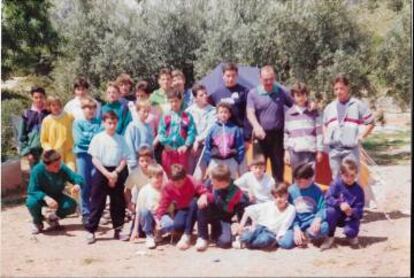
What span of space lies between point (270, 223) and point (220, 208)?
16.5 inches

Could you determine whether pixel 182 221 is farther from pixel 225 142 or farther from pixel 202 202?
pixel 225 142

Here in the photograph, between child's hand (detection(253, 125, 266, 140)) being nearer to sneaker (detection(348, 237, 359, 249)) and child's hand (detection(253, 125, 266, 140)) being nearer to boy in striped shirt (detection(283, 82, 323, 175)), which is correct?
boy in striped shirt (detection(283, 82, 323, 175))

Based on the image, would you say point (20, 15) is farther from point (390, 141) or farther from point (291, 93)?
point (390, 141)

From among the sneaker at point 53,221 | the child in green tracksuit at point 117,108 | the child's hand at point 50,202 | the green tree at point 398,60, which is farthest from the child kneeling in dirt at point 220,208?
the green tree at point 398,60

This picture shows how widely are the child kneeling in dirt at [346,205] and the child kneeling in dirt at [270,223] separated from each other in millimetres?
303

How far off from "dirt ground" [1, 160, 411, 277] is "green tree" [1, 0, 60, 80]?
2.39 m

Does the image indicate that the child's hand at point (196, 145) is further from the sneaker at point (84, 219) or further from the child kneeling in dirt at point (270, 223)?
the sneaker at point (84, 219)

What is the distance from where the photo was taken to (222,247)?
5.26 meters

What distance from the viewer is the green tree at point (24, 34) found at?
23.7 ft

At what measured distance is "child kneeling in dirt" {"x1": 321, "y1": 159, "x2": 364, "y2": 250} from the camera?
514cm

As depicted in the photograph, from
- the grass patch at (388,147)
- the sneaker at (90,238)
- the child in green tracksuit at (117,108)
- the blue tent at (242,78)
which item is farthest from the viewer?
the grass patch at (388,147)

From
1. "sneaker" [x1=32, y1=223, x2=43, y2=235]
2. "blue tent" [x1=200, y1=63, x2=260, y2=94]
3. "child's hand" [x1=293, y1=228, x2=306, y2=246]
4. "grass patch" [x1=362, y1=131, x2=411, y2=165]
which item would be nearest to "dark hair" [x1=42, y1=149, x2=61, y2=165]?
"sneaker" [x1=32, y1=223, x2=43, y2=235]

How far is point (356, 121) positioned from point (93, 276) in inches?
101

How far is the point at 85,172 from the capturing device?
589cm
